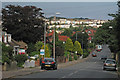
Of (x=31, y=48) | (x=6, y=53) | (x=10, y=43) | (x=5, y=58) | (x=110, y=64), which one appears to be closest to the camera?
(x=5, y=58)

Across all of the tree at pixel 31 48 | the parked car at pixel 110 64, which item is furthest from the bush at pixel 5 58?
the tree at pixel 31 48

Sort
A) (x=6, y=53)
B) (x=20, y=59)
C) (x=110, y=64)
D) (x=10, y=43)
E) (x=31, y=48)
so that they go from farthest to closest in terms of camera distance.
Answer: (x=31, y=48) < (x=10, y=43) < (x=20, y=59) < (x=110, y=64) < (x=6, y=53)

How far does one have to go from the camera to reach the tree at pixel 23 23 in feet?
227

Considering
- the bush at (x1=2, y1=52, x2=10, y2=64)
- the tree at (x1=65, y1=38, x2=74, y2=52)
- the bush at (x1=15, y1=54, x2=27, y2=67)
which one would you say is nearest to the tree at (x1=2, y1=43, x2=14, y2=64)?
the bush at (x1=2, y1=52, x2=10, y2=64)

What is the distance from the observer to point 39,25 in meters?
71.1

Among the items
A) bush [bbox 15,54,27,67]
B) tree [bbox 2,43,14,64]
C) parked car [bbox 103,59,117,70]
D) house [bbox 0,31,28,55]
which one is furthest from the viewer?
house [bbox 0,31,28,55]

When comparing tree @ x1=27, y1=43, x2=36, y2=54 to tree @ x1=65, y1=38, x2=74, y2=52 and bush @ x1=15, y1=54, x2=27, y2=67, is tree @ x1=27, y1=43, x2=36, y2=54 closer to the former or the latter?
bush @ x1=15, y1=54, x2=27, y2=67

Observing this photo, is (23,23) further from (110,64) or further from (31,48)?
(110,64)

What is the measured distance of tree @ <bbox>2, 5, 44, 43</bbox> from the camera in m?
69.3

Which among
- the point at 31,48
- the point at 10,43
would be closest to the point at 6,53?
the point at 10,43

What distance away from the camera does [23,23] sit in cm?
7044

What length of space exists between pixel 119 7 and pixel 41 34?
3933cm

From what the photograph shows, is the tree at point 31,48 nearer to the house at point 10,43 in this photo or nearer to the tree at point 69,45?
the house at point 10,43

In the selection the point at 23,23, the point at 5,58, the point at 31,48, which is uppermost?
the point at 23,23
